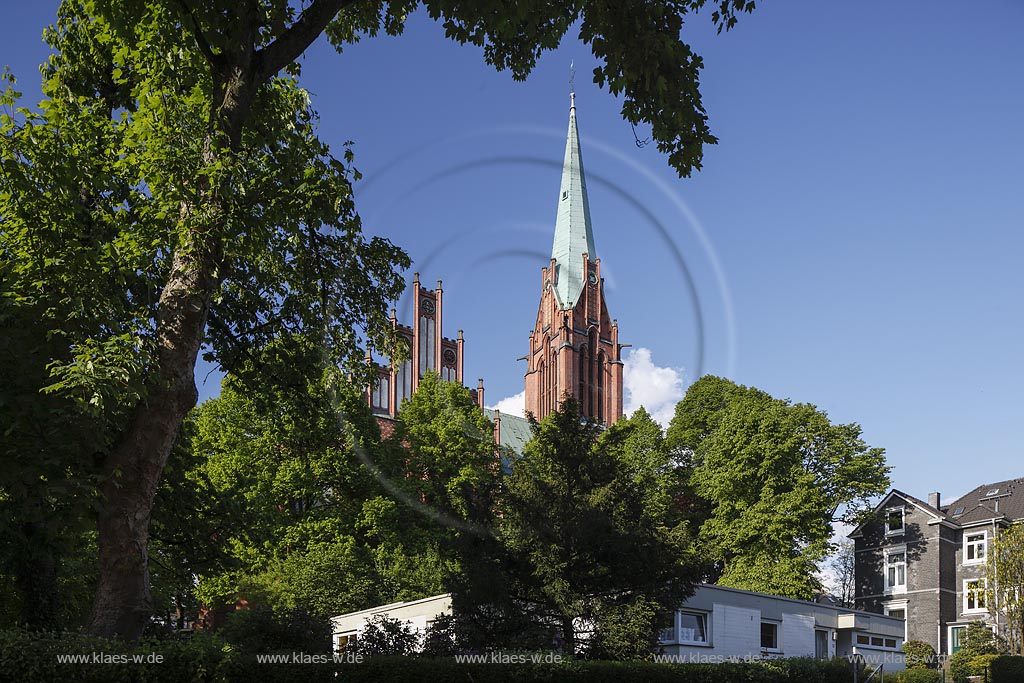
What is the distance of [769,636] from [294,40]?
90.0 ft

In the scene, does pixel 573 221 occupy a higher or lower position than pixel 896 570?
higher

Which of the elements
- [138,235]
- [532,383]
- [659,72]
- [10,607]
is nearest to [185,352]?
[138,235]

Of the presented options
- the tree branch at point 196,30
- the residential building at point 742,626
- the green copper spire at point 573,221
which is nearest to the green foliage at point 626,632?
the residential building at point 742,626

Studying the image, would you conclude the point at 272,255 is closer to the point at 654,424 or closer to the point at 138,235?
the point at 138,235

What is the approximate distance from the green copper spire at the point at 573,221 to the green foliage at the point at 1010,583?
36.4 metres

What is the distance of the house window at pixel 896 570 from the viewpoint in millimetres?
51938

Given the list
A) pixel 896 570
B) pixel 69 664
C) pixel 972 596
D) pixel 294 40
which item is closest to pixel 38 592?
pixel 69 664

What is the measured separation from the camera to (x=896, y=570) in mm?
52594

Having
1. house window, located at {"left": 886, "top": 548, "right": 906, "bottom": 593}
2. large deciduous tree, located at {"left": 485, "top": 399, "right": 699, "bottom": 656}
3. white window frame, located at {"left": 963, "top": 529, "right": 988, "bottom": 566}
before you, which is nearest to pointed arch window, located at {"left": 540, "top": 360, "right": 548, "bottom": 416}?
house window, located at {"left": 886, "top": 548, "right": 906, "bottom": 593}

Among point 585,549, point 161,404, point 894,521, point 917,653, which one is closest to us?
point 161,404

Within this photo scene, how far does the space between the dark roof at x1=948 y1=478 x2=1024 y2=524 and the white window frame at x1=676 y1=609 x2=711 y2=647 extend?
28377 mm

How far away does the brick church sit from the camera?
66275 mm

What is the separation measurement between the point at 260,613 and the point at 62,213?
434 inches

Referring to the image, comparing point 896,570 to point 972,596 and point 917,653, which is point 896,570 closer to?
point 972,596
